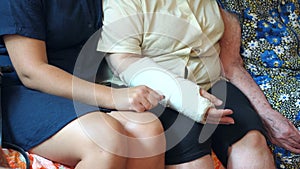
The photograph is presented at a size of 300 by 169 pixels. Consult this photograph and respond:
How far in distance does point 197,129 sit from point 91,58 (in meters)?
0.42

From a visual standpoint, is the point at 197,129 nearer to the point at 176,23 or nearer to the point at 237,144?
the point at 237,144

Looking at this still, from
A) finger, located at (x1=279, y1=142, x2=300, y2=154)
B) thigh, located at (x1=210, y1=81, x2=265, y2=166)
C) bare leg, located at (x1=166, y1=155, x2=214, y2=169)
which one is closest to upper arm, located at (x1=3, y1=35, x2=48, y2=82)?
bare leg, located at (x1=166, y1=155, x2=214, y2=169)

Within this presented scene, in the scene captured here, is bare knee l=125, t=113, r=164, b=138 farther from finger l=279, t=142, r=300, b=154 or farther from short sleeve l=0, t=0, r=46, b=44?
finger l=279, t=142, r=300, b=154

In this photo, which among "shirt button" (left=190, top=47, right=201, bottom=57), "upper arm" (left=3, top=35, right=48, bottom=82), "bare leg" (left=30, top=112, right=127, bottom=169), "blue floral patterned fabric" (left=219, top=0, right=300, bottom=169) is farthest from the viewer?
"blue floral patterned fabric" (left=219, top=0, right=300, bottom=169)

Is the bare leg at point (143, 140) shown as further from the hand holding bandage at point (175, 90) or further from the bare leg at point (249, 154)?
the bare leg at point (249, 154)

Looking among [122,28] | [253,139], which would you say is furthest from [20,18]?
[253,139]

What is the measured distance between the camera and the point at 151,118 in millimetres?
1343

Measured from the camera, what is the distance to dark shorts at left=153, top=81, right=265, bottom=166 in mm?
1411

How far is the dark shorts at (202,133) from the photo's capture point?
4.63ft

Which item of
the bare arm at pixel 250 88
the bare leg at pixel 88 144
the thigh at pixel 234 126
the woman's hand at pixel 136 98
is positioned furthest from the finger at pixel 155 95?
the bare arm at pixel 250 88

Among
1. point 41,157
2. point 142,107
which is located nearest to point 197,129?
point 142,107

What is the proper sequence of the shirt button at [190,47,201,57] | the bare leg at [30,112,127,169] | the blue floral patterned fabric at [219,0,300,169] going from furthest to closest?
the blue floral patterned fabric at [219,0,300,169] < the shirt button at [190,47,201,57] < the bare leg at [30,112,127,169]

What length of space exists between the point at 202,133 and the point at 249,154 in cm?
17

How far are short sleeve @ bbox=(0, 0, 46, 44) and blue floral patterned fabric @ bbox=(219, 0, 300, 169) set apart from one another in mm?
762
